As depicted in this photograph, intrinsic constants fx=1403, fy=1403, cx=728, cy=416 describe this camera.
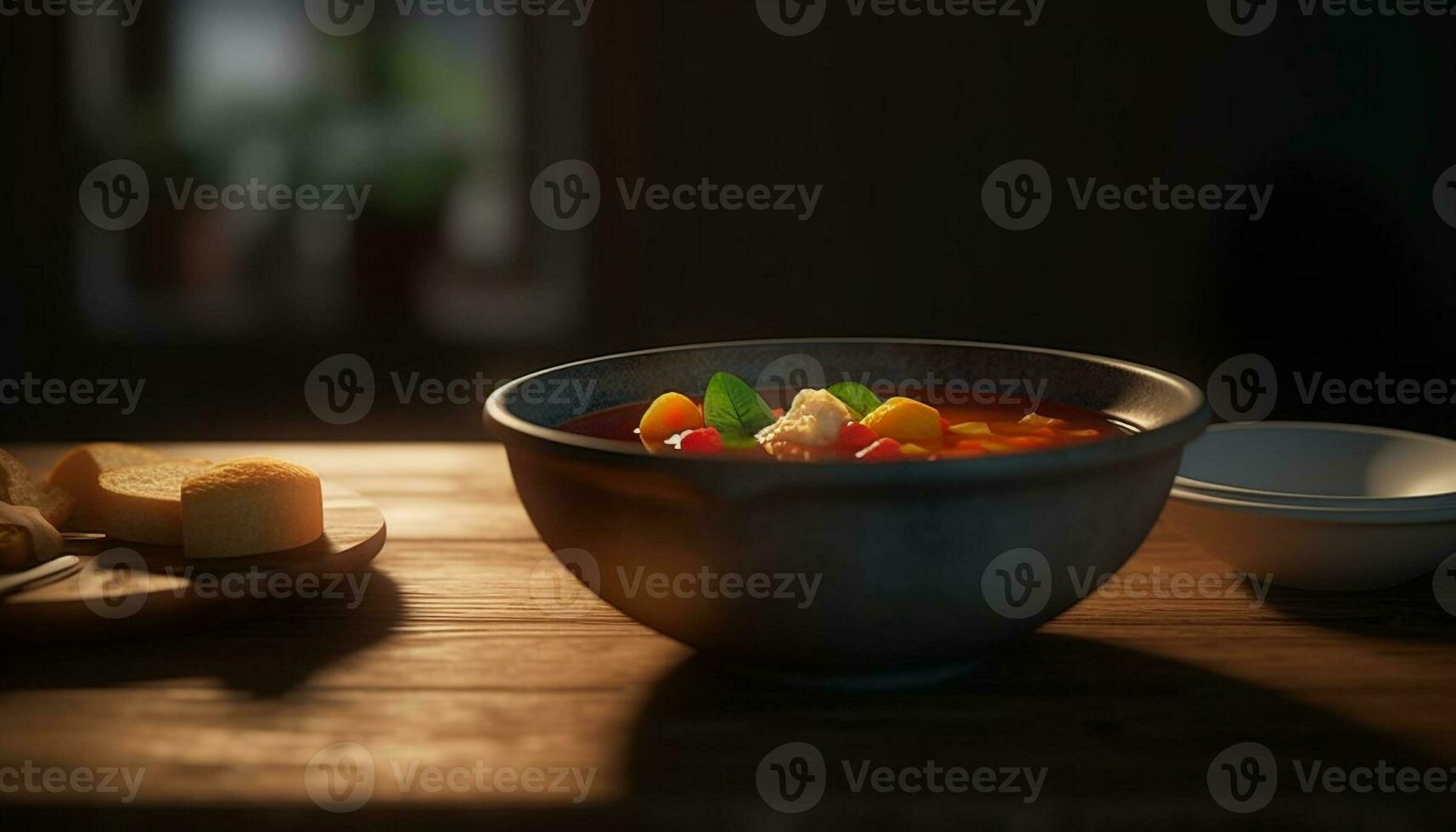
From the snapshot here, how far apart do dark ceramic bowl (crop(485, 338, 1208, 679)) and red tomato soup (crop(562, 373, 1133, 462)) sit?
12 cm

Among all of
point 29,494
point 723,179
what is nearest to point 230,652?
point 29,494

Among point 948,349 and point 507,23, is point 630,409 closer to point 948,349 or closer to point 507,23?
point 948,349

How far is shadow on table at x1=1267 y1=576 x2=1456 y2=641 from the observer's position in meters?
A: 1.15

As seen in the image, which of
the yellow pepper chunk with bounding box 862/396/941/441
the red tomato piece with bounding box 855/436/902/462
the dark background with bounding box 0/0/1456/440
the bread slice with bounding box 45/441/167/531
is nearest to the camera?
the red tomato piece with bounding box 855/436/902/462

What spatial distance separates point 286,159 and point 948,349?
128 inches

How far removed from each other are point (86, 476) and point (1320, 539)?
44.9 inches

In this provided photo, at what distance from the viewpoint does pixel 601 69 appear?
397 cm

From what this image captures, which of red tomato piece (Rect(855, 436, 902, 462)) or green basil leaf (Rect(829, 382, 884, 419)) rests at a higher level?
green basil leaf (Rect(829, 382, 884, 419))

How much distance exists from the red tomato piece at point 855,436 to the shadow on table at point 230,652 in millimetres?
406

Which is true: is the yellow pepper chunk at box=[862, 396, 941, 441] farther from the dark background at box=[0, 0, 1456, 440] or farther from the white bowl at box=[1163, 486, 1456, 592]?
the dark background at box=[0, 0, 1456, 440]

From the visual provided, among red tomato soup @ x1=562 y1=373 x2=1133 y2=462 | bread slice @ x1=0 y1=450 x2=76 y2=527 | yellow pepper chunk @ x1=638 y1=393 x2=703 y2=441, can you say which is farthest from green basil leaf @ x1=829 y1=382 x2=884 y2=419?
bread slice @ x1=0 y1=450 x2=76 y2=527

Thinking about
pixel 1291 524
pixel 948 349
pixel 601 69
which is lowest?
pixel 1291 524

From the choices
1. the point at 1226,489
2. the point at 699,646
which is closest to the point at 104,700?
the point at 699,646

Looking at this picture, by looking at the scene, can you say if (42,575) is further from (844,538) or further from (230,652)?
(844,538)
